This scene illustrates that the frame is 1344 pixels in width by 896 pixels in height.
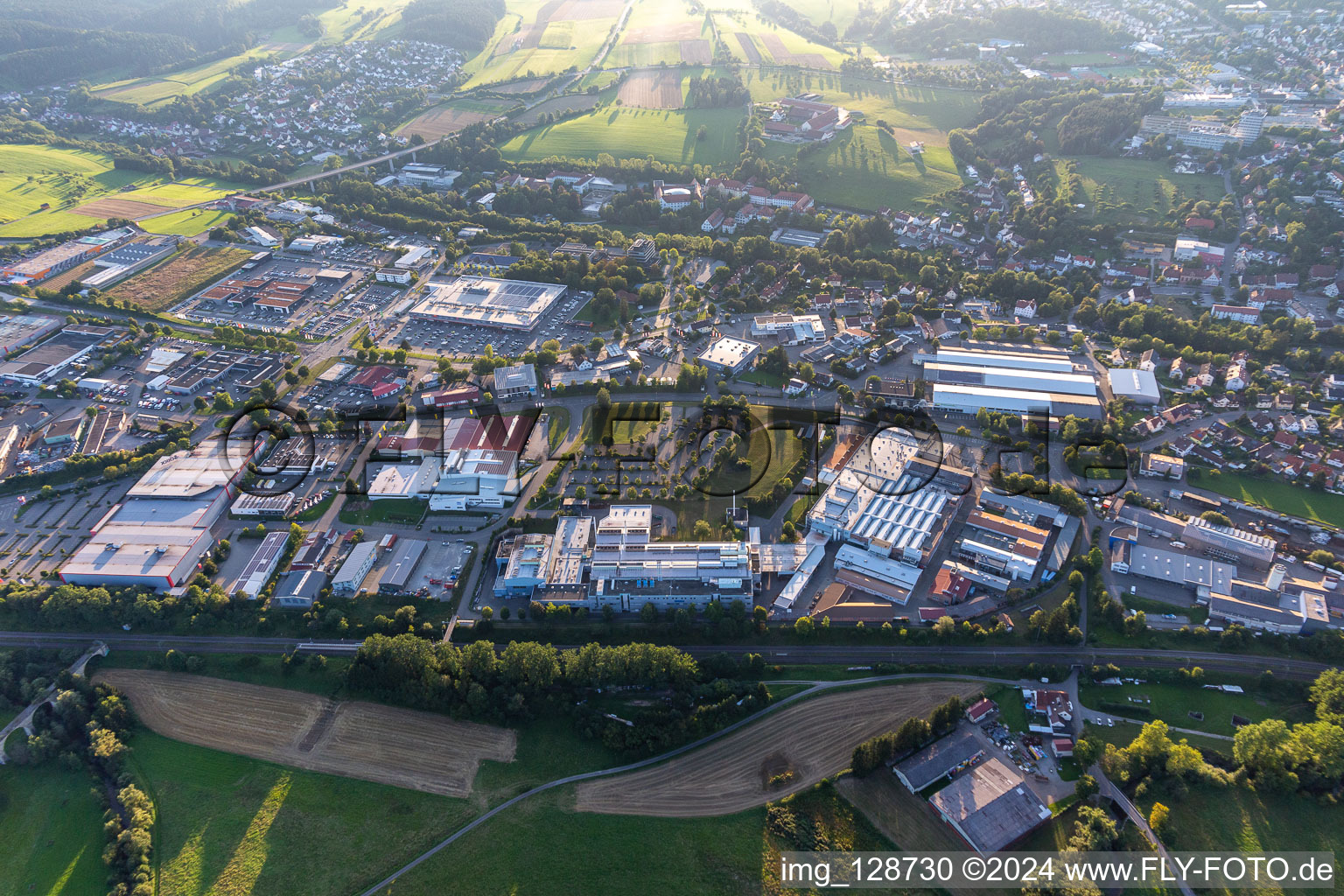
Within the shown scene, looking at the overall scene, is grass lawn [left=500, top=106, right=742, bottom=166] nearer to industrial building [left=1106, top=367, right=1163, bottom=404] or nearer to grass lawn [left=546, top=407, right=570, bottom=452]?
grass lawn [left=546, top=407, right=570, bottom=452]

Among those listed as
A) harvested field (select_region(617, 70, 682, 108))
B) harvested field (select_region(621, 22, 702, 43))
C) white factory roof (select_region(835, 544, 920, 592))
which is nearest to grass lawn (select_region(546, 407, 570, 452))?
white factory roof (select_region(835, 544, 920, 592))

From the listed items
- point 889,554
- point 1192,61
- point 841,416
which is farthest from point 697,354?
point 1192,61

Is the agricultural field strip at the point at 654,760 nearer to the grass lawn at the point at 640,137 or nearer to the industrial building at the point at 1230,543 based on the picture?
the industrial building at the point at 1230,543

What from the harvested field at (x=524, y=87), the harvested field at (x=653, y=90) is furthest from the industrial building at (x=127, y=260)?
the harvested field at (x=653, y=90)

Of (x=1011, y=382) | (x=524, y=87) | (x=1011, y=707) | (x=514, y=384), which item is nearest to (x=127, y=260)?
(x=514, y=384)

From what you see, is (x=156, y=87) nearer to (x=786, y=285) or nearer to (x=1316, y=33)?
(x=786, y=285)

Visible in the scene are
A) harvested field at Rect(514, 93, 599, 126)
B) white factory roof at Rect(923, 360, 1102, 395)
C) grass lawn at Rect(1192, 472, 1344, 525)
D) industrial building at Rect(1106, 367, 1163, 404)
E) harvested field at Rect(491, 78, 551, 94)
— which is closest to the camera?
grass lawn at Rect(1192, 472, 1344, 525)
